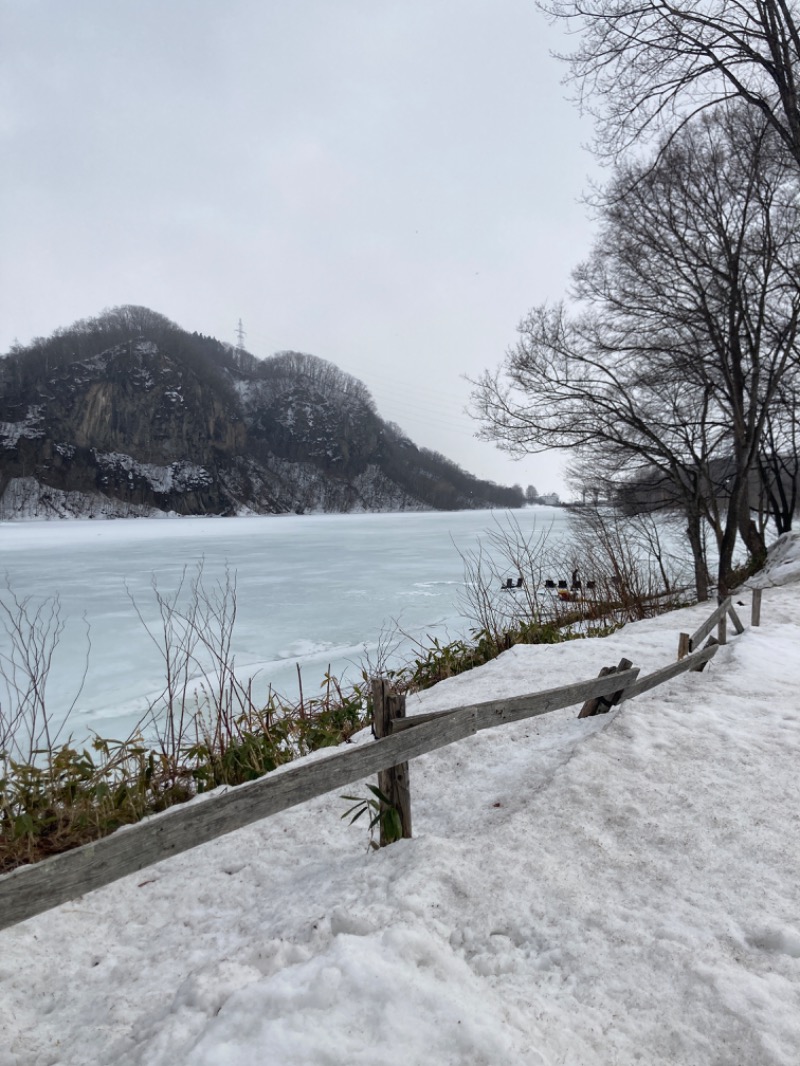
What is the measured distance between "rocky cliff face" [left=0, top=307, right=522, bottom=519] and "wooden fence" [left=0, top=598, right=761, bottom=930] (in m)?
87.4

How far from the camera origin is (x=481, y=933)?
2.07 meters

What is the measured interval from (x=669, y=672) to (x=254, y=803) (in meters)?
3.64

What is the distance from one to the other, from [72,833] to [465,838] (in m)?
2.39

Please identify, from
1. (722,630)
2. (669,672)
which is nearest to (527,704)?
(669,672)

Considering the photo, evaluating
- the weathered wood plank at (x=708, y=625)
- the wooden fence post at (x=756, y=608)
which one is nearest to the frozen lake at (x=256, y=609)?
the weathered wood plank at (x=708, y=625)

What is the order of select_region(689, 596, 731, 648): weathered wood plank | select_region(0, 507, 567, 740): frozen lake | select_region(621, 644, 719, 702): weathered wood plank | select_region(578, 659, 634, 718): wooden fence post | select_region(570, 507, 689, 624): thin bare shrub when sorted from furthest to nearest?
select_region(570, 507, 689, 624): thin bare shrub, select_region(0, 507, 567, 740): frozen lake, select_region(689, 596, 731, 648): weathered wood plank, select_region(621, 644, 719, 702): weathered wood plank, select_region(578, 659, 634, 718): wooden fence post

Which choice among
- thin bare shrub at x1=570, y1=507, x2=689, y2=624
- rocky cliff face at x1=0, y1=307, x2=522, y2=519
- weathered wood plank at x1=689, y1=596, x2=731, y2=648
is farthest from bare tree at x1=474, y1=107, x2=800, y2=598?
rocky cliff face at x1=0, y1=307, x2=522, y2=519

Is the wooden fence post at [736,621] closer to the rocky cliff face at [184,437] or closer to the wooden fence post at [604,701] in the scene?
the wooden fence post at [604,701]

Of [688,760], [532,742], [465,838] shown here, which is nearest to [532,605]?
[532,742]

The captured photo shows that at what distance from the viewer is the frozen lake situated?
7.33 meters

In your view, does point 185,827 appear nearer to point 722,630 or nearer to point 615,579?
point 722,630

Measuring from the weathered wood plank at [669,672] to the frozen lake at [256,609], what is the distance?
3.06 m

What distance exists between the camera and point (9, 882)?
5.53 ft

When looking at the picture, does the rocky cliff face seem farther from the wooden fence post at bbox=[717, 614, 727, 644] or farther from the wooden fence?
the wooden fence
